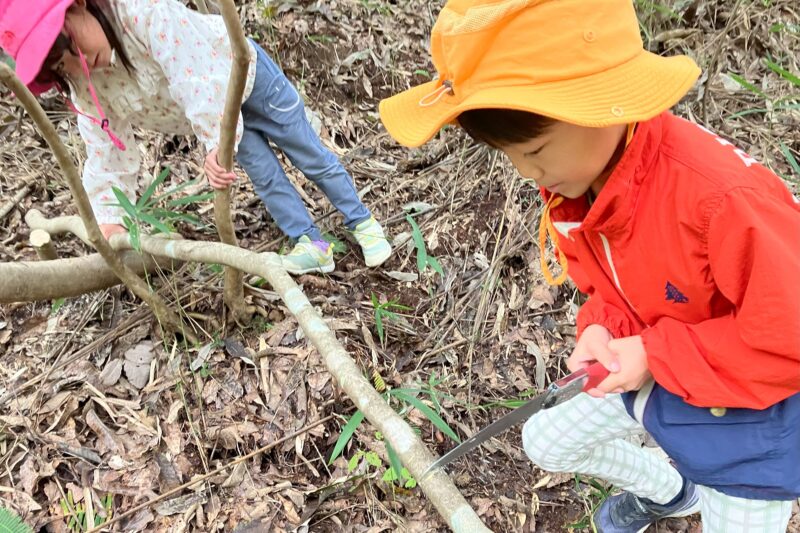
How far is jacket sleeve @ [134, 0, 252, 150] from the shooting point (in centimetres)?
208

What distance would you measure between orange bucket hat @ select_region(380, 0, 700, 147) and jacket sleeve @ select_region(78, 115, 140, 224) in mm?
1933

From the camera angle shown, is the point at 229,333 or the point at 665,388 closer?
the point at 665,388

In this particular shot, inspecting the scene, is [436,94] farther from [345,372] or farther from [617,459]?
[617,459]

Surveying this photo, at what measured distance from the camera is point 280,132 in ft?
8.77

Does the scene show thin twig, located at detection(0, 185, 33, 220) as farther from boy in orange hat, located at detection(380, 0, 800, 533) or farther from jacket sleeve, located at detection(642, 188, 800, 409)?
jacket sleeve, located at detection(642, 188, 800, 409)

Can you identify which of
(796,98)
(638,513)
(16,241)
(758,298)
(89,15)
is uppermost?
(89,15)

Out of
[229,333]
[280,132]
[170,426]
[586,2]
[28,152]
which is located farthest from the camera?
[28,152]

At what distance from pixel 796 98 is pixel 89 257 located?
348 cm

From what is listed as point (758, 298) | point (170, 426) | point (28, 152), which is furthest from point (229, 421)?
point (28, 152)

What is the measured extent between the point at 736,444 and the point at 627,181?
645mm

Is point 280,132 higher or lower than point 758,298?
lower

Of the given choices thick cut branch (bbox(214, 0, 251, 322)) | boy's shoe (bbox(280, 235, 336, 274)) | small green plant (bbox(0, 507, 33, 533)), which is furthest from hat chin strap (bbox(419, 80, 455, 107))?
small green plant (bbox(0, 507, 33, 533))

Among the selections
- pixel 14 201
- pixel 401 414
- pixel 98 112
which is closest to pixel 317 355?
pixel 401 414

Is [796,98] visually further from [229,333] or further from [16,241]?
[16,241]
